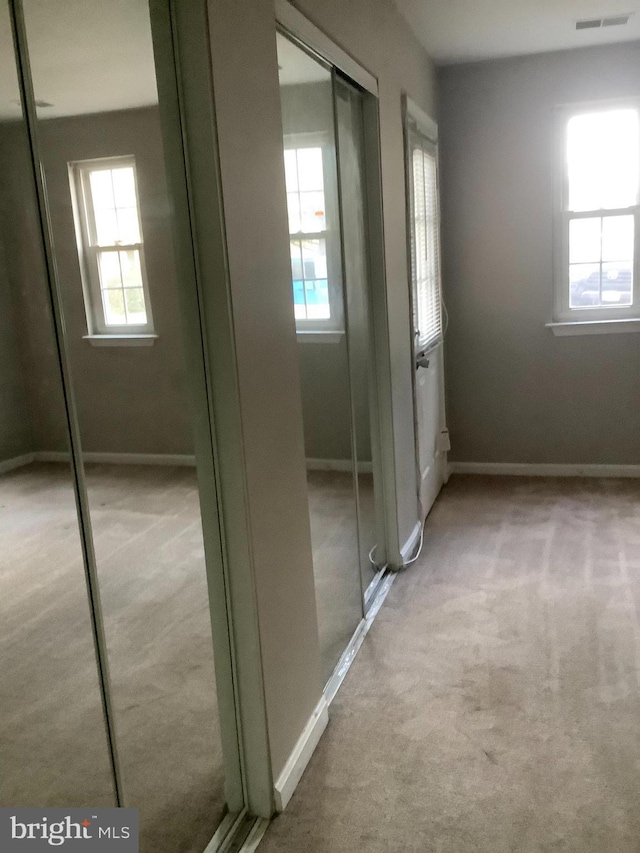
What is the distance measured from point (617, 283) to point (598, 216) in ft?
1.35

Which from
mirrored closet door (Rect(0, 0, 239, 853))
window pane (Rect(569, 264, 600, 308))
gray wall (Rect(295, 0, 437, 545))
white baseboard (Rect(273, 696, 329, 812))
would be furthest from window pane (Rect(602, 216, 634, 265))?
mirrored closet door (Rect(0, 0, 239, 853))

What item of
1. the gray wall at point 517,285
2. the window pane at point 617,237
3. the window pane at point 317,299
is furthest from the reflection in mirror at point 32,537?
the window pane at point 617,237

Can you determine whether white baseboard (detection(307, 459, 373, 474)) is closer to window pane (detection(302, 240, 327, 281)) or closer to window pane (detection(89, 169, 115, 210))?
window pane (detection(302, 240, 327, 281))

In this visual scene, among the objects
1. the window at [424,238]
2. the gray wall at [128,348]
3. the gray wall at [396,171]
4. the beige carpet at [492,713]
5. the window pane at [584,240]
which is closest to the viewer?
the gray wall at [128,348]

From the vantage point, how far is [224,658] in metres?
1.85

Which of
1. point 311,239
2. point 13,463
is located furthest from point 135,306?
point 311,239

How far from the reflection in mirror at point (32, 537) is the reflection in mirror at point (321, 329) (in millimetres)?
966

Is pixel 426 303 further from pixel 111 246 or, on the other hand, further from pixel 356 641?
pixel 111 246

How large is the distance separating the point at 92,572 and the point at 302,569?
0.83 meters

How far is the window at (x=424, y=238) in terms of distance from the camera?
3570mm

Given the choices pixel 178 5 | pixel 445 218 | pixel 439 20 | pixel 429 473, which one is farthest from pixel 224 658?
pixel 445 218

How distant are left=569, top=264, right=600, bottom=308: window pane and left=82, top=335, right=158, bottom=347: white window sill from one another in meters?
3.54

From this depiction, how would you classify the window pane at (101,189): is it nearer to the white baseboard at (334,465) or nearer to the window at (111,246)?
the window at (111,246)

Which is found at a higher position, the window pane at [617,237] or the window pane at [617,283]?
the window pane at [617,237]
